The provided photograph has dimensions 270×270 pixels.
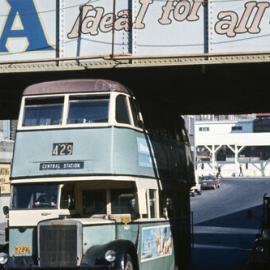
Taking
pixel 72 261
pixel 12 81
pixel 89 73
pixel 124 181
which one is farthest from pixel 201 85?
pixel 72 261

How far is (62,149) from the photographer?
15016 mm

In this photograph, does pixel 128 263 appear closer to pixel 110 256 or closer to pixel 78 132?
pixel 110 256

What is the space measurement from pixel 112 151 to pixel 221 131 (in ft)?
388

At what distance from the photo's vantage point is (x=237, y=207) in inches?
2131

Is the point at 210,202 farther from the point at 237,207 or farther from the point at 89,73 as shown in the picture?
the point at 89,73

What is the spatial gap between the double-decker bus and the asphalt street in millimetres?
3452

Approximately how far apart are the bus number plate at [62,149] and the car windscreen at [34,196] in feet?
2.30

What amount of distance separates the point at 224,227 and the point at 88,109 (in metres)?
26.3

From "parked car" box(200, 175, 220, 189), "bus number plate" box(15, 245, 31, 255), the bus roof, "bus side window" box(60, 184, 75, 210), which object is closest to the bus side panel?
"bus side window" box(60, 184, 75, 210)

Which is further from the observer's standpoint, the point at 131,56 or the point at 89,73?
the point at 89,73

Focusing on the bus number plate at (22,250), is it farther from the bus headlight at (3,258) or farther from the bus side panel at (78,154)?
the bus side panel at (78,154)

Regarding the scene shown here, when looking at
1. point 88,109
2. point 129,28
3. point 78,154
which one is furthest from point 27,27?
point 78,154

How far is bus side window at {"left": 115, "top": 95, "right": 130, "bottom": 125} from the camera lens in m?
15.3

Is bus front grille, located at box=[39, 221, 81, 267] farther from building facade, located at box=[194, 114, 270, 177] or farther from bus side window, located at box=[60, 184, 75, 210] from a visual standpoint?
building facade, located at box=[194, 114, 270, 177]
